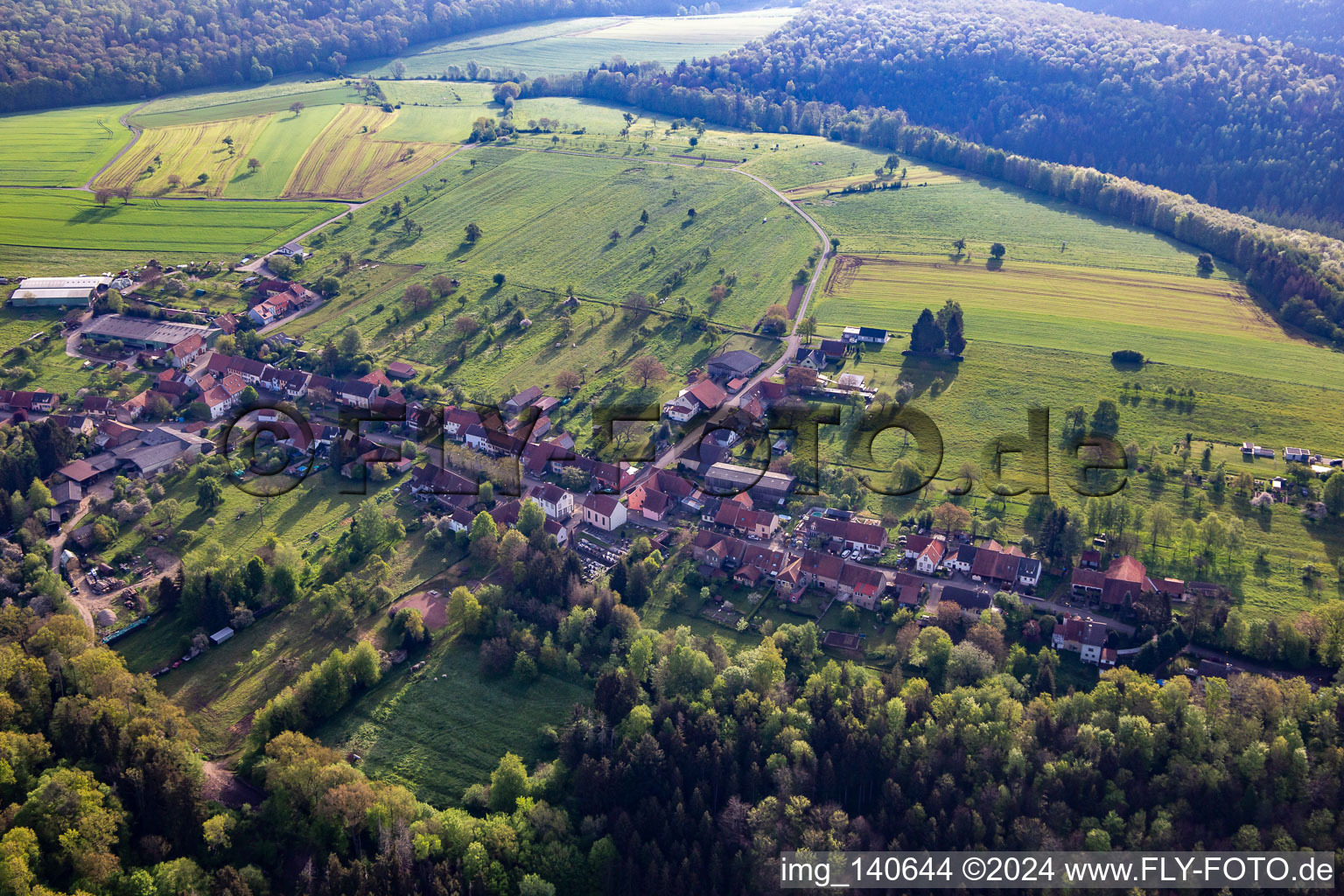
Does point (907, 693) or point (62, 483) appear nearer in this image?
point (907, 693)

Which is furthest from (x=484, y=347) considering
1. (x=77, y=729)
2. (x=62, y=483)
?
(x=77, y=729)

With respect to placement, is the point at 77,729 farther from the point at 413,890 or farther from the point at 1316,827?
the point at 1316,827

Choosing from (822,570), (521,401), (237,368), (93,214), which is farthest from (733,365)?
(93,214)

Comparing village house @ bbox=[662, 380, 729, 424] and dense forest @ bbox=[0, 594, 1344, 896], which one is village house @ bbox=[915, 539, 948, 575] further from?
village house @ bbox=[662, 380, 729, 424]

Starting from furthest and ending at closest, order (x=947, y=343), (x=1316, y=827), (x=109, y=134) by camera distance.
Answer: (x=109, y=134) < (x=947, y=343) < (x=1316, y=827)

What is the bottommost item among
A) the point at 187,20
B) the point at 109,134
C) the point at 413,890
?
the point at 413,890

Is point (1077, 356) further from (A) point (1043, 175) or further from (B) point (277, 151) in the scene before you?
(B) point (277, 151)

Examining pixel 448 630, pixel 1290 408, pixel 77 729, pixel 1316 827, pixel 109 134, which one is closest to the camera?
pixel 1316 827
